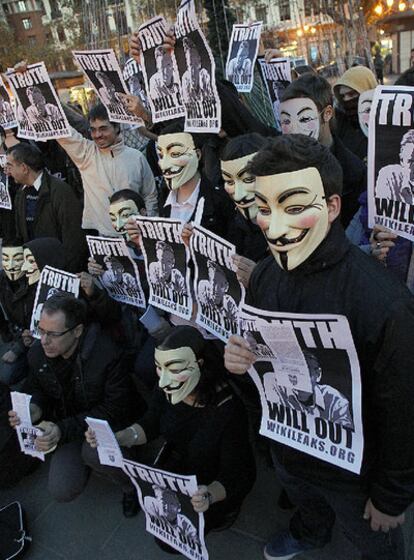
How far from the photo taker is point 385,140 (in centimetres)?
189

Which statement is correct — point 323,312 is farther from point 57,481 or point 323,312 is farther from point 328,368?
point 57,481

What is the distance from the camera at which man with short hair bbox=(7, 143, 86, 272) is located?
4184 millimetres

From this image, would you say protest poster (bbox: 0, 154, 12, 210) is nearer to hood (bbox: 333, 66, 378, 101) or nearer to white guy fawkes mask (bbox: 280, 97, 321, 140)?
white guy fawkes mask (bbox: 280, 97, 321, 140)

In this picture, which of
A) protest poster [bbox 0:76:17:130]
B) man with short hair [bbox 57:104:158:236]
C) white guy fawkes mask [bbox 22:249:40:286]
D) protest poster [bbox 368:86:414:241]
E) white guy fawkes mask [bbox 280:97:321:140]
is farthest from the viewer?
protest poster [bbox 0:76:17:130]

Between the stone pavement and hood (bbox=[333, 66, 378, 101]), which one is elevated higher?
hood (bbox=[333, 66, 378, 101])

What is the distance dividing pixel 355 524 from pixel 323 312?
0.95 meters

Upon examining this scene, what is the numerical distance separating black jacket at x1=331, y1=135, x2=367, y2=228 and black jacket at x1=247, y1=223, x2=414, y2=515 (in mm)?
1277

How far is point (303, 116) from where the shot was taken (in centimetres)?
283

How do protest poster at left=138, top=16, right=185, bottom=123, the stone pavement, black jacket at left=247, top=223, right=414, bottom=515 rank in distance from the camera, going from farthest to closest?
protest poster at left=138, top=16, right=185, bottom=123, the stone pavement, black jacket at left=247, top=223, right=414, bottom=515

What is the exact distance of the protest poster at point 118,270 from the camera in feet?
10.9

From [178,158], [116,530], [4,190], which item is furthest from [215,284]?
[4,190]

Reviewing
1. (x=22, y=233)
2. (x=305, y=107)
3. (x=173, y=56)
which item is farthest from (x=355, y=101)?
(x=22, y=233)

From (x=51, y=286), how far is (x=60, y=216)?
112 cm

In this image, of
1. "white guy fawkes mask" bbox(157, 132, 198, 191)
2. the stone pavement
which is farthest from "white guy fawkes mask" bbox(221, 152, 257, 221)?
the stone pavement
